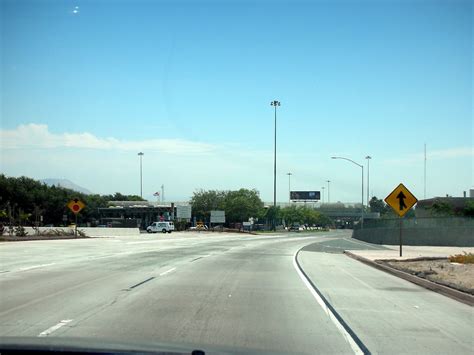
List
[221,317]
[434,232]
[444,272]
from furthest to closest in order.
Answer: [434,232], [444,272], [221,317]

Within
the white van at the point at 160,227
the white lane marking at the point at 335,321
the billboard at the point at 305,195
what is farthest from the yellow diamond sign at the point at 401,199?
the billboard at the point at 305,195

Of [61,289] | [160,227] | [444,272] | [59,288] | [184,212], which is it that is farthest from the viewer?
[184,212]

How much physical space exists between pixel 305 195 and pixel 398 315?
187791mm

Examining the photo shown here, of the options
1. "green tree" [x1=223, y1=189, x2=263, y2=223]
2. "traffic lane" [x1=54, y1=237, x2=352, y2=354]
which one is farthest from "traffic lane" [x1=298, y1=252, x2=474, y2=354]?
"green tree" [x1=223, y1=189, x2=263, y2=223]

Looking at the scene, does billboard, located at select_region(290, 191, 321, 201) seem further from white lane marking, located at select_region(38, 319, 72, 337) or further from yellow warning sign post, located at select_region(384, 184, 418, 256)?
white lane marking, located at select_region(38, 319, 72, 337)

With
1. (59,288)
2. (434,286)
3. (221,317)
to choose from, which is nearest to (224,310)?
(221,317)

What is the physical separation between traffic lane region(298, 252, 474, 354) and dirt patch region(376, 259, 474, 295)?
80cm

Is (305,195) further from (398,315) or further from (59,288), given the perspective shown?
(398,315)

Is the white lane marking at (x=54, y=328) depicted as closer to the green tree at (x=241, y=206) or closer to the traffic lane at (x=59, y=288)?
the traffic lane at (x=59, y=288)

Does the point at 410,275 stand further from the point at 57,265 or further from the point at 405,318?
the point at 57,265

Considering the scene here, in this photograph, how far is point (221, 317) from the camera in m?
10.2

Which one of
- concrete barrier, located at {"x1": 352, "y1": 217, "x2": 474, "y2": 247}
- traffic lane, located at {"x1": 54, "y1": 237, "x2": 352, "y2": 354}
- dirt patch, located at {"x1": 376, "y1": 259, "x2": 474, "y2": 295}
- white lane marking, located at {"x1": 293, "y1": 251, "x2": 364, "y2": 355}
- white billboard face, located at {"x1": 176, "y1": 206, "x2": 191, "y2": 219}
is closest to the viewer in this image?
white lane marking, located at {"x1": 293, "y1": 251, "x2": 364, "y2": 355}

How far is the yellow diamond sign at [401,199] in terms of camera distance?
27516mm

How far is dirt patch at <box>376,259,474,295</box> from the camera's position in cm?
1583
